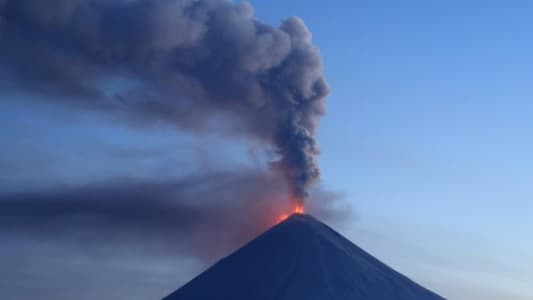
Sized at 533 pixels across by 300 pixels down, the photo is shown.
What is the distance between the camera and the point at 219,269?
133500 mm

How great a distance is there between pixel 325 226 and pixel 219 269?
1732 centimetres

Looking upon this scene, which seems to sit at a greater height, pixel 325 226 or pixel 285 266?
pixel 325 226

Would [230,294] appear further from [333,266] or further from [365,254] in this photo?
[365,254]

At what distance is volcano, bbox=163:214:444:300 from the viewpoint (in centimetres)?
12144

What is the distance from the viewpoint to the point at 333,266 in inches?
5027

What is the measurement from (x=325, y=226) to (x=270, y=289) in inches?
814

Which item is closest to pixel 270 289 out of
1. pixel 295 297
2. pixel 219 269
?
pixel 295 297

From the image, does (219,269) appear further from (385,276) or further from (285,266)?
(385,276)

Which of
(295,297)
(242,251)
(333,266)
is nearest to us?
(295,297)

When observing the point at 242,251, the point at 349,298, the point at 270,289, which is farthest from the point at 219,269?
the point at 349,298

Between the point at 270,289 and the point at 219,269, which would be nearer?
the point at 270,289

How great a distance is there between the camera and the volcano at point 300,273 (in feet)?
398

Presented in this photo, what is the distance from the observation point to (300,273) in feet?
413

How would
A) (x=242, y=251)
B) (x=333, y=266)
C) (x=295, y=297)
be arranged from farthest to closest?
(x=242, y=251) → (x=333, y=266) → (x=295, y=297)
